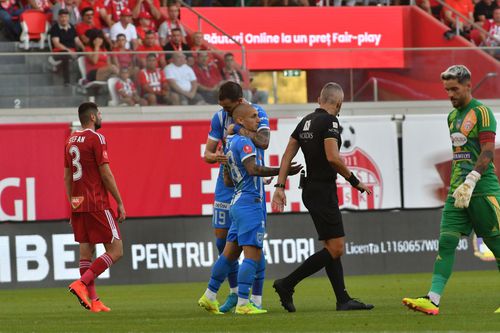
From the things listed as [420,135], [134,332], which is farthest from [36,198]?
[134,332]

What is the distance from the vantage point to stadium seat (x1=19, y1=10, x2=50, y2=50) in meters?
25.0

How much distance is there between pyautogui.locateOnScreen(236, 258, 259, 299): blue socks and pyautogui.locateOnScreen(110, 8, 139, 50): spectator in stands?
47.3 ft

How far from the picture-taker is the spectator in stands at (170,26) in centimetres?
2639

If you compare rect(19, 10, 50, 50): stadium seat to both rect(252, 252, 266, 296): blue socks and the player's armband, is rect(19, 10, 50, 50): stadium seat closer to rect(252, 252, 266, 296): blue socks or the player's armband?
rect(252, 252, 266, 296): blue socks

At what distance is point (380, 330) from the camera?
1005 cm

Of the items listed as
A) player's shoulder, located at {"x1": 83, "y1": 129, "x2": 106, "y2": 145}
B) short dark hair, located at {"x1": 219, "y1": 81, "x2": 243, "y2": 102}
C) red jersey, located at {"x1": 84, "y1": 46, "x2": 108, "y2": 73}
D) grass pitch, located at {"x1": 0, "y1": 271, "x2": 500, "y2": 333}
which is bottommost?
grass pitch, located at {"x1": 0, "y1": 271, "x2": 500, "y2": 333}

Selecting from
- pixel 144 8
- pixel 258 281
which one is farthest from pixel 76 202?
pixel 144 8

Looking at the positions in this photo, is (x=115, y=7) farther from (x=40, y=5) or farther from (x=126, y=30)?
(x=40, y=5)

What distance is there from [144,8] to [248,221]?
630 inches

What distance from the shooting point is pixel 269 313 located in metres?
12.3

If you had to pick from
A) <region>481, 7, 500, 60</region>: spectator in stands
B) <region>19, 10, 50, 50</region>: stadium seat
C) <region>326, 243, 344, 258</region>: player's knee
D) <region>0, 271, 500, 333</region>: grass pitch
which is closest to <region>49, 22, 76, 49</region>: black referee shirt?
<region>19, 10, 50, 50</region>: stadium seat

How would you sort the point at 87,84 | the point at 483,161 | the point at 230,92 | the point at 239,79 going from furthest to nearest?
the point at 239,79 < the point at 87,84 < the point at 230,92 < the point at 483,161

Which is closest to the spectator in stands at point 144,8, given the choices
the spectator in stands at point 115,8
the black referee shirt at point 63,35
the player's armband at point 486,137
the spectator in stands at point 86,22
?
the spectator in stands at point 115,8

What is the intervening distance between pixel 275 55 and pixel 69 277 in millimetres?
8159
